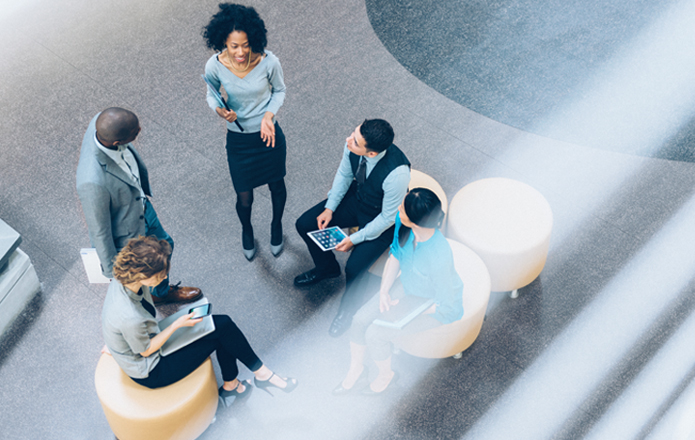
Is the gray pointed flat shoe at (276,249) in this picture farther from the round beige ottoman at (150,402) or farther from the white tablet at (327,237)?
the round beige ottoman at (150,402)

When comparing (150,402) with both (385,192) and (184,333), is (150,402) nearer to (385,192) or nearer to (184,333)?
(184,333)

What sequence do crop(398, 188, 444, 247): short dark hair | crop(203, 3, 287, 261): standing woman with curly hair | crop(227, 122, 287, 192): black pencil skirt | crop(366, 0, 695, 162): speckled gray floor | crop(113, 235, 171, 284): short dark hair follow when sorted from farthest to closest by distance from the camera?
crop(366, 0, 695, 162): speckled gray floor < crop(227, 122, 287, 192): black pencil skirt < crop(203, 3, 287, 261): standing woman with curly hair < crop(398, 188, 444, 247): short dark hair < crop(113, 235, 171, 284): short dark hair

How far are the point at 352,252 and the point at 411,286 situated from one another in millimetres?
568

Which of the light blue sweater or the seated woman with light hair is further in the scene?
the light blue sweater

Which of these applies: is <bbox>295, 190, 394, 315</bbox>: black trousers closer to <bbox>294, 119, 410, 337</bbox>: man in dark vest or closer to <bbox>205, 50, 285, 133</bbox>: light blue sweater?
<bbox>294, 119, 410, 337</bbox>: man in dark vest

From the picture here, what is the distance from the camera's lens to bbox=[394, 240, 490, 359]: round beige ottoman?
10.2ft

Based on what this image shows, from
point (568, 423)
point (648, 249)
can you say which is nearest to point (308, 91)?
point (648, 249)

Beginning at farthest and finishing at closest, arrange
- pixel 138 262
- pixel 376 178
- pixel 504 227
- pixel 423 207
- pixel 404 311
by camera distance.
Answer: pixel 504 227
pixel 376 178
pixel 404 311
pixel 423 207
pixel 138 262

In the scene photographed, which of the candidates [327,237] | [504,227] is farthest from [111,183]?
[504,227]

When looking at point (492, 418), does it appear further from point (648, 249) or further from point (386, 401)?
point (648, 249)

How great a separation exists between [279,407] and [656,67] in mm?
4646

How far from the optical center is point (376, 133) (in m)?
3.00

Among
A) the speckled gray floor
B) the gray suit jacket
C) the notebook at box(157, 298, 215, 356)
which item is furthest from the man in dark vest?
the speckled gray floor

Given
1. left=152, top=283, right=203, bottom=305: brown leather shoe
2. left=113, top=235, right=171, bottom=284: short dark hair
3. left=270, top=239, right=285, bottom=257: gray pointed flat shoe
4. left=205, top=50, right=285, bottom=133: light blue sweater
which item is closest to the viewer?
left=113, top=235, right=171, bottom=284: short dark hair
